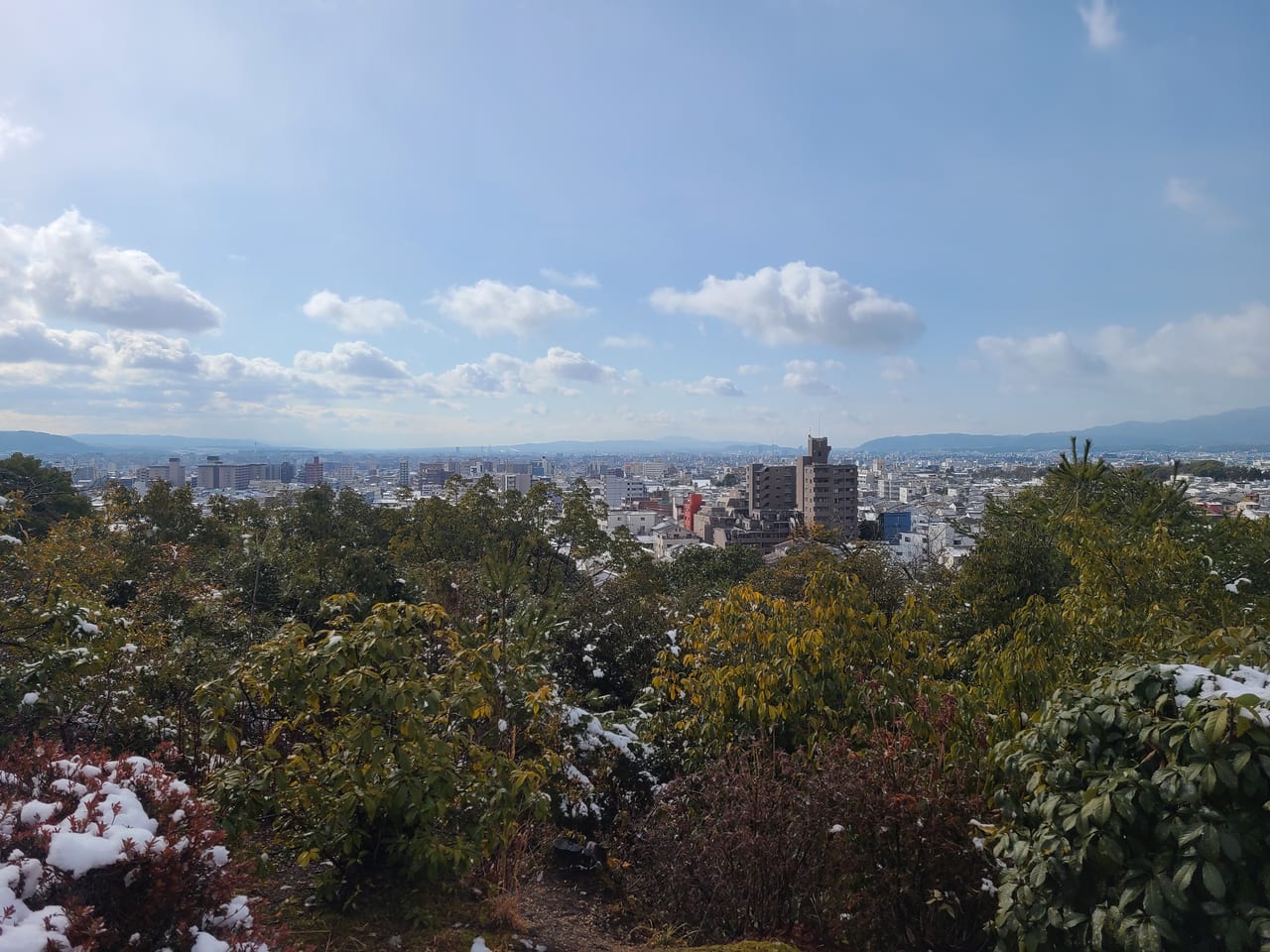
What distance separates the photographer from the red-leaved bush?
1.84 m

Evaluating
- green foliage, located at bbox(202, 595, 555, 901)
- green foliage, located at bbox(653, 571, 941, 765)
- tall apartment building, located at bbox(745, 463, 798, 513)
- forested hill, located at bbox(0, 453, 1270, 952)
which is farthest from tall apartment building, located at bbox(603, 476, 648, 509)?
green foliage, located at bbox(202, 595, 555, 901)

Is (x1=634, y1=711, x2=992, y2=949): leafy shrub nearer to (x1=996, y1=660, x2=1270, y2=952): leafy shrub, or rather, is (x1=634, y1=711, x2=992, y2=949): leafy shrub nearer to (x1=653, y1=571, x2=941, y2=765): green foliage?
(x1=996, y1=660, x2=1270, y2=952): leafy shrub

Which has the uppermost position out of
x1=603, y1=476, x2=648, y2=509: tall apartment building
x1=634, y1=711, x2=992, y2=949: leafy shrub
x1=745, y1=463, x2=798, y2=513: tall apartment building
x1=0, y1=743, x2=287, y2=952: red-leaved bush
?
x1=0, y1=743, x2=287, y2=952: red-leaved bush

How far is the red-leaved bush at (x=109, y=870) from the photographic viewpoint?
184 centimetres

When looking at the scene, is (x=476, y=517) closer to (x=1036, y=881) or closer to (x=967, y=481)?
(x=1036, y=881)

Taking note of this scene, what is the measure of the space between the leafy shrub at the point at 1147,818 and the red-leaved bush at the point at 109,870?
2.51m

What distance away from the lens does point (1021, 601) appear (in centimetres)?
923

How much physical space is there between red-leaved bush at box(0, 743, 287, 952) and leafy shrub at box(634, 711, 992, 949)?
207 centimetres

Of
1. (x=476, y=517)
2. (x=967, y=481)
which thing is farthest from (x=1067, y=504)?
(x=967, y=481)

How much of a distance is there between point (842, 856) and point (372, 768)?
7.13 feet

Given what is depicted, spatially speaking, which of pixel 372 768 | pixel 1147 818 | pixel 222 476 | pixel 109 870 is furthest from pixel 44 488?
A: pixel 222 476

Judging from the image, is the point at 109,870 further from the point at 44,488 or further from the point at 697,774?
the point at 44,488

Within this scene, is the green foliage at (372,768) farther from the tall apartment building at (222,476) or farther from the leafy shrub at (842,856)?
the tall apartment building at (222,476)

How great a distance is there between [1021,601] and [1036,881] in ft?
25.4
